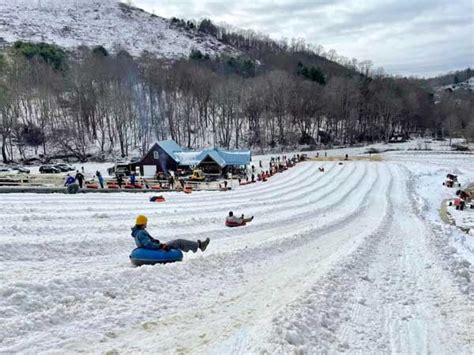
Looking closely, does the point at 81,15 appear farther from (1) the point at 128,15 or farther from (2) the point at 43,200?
(2) the point at 43,200

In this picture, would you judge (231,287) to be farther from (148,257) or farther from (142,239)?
(142,239)

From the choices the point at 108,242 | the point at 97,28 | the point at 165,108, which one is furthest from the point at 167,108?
the point at 97,28

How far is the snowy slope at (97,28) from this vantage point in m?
139

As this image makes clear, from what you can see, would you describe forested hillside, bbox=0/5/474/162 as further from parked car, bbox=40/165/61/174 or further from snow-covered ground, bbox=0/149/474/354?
snow-covered ground, bbox=0/149/474/354

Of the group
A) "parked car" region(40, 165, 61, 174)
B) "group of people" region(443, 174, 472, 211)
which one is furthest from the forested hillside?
"group of people" region(443, 174, 472, 211)

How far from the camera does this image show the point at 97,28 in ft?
507

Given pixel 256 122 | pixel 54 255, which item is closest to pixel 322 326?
pixel 54 255

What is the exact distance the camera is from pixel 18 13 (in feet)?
497

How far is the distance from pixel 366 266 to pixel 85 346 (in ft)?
27.1

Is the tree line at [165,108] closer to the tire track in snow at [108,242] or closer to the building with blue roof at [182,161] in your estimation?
the building with blue roof at [182,161]

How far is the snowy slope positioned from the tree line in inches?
1913

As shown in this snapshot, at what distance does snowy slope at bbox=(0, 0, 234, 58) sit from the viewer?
139250 mm

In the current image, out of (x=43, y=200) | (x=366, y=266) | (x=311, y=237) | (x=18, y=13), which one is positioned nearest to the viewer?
(x=366, y=266)

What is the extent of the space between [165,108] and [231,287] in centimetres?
7442
